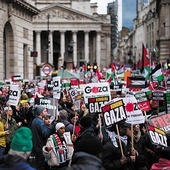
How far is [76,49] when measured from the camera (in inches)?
4183

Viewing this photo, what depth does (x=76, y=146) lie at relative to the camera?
→ 8156 millimetres

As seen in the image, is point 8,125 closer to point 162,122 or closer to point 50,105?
point 50,105

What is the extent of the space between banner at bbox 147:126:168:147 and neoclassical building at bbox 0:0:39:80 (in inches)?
944

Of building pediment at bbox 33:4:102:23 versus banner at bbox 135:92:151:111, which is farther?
building pediment at bbox 33:4:102:23

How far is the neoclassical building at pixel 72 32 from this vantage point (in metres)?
101

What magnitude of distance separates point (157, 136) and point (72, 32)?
9749 centimetres

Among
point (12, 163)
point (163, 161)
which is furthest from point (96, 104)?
point (12, 163)

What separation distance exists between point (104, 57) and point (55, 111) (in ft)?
322

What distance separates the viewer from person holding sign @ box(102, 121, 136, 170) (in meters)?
7.03

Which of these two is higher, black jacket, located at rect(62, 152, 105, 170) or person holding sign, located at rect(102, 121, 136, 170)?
black jacket, located at rect(62, 152, 105, 170)

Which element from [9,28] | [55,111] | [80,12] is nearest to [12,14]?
[9,28]

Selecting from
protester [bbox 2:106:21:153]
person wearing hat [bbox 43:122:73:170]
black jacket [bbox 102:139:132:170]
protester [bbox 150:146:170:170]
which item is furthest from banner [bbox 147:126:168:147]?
protester [bbox 2:106:21:153]

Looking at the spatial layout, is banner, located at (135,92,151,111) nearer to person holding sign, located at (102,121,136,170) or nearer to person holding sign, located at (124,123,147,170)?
person holding sign, located at (124,123,147,170)

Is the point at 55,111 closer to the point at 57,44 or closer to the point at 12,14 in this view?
the point at 12,14
